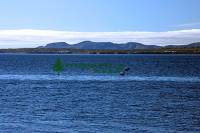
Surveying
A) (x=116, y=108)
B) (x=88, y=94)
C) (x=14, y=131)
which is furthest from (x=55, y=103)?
(x=14, y=131)

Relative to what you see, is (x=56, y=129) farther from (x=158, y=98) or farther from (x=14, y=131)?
(x=158, y=98)

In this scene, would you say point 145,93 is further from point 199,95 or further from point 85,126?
point 85,126

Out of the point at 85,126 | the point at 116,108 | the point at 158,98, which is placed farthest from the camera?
the point at 158,98

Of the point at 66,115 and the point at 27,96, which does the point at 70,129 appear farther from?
the point at 27,96

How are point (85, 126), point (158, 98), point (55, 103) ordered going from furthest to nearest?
point (158, 98) < point (55, 103) < point (85, 126)

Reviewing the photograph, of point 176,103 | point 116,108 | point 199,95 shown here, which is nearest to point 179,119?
point 116,108

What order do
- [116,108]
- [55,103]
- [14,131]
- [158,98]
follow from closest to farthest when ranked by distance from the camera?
[14,131] → [116,108] → [55,103] → [158,98]

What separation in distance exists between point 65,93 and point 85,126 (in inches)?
1116

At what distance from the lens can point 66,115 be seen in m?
39.5

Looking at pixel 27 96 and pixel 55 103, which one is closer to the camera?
pixel 55 103

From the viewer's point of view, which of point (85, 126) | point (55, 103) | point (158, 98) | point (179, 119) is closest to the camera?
point (85, 126)

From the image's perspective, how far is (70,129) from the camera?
3216 centimetres

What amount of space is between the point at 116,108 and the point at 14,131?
16023 mm

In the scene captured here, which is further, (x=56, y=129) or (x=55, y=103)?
(x=55, y=103)
